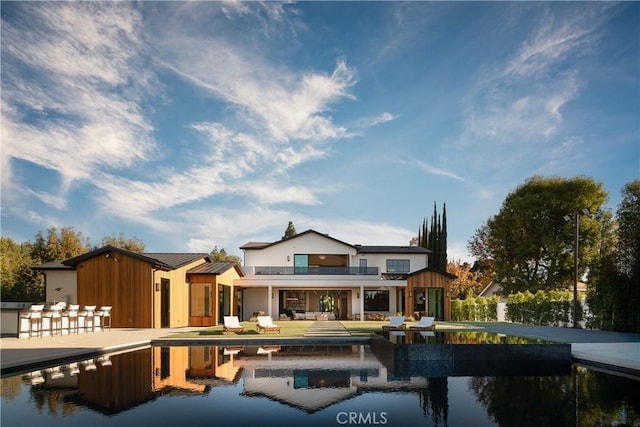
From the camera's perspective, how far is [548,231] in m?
37.7

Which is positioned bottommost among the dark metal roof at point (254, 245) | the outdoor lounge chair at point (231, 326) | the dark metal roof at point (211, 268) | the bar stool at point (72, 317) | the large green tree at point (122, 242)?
the outdoor lounge chair at point (231, 326)

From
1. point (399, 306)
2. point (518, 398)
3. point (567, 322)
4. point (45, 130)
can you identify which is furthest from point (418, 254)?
point (518, 398)

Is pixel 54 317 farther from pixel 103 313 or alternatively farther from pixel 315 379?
pixel 315 379

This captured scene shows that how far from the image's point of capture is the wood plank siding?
22.8m

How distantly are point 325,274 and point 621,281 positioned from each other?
669 inches

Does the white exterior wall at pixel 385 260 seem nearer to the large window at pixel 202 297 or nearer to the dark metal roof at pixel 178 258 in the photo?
the dark metal roof at pixel 178 258

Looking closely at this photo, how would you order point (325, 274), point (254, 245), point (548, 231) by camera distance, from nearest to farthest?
1. point (325, 274)
2. point (254, 245)
3. point (548, 231)

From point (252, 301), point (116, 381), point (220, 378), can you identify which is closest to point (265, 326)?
point (220, 378)

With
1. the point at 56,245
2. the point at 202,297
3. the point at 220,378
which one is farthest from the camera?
the point at 56,245

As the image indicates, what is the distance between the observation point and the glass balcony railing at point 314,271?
3359 cm

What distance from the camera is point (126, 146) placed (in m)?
27.9

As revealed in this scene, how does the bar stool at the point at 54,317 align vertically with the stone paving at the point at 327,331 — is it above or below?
above

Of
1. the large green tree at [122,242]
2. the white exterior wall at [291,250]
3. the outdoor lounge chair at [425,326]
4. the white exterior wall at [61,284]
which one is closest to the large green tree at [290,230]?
the large green tree at [122,242]

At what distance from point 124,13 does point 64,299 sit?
46.4ft
